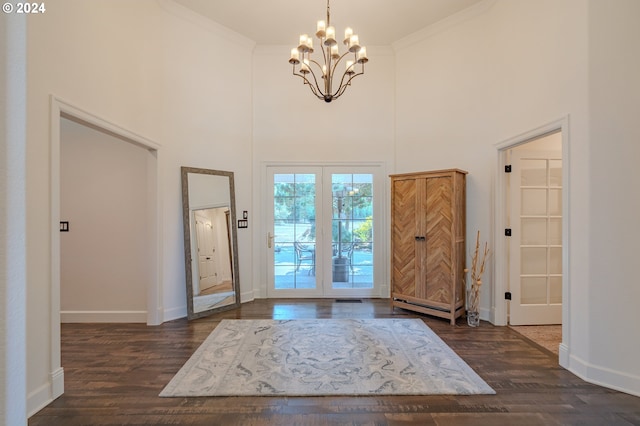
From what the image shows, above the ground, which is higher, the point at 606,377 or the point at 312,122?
the point at 312,122

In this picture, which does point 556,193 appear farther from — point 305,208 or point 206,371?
point 206,371

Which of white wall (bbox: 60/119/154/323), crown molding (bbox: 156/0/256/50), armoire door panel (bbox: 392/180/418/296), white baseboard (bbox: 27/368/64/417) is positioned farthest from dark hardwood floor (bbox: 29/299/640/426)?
crown molding (bbox: 156/0/256/50)

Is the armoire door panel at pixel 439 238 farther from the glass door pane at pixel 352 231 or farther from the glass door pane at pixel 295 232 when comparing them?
the glass door pane at pixel 295 232

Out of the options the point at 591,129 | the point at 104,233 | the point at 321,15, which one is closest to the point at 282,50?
the point at 321,15

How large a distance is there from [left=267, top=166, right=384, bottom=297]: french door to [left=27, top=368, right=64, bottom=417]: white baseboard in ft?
9.52

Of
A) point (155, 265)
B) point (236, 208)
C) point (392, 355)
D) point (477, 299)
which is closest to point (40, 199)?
point (155, 265)

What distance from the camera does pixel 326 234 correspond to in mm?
4930

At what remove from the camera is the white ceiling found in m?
3.92

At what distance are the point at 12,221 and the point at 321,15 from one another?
454cm

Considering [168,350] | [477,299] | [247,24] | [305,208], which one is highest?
[247,24]

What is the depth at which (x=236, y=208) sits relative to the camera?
4676 millimetres

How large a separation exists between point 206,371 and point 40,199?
191 centimetres

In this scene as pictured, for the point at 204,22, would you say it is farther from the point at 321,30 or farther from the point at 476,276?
the point at 476,276

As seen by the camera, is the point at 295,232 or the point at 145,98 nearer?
the point at 145,98
